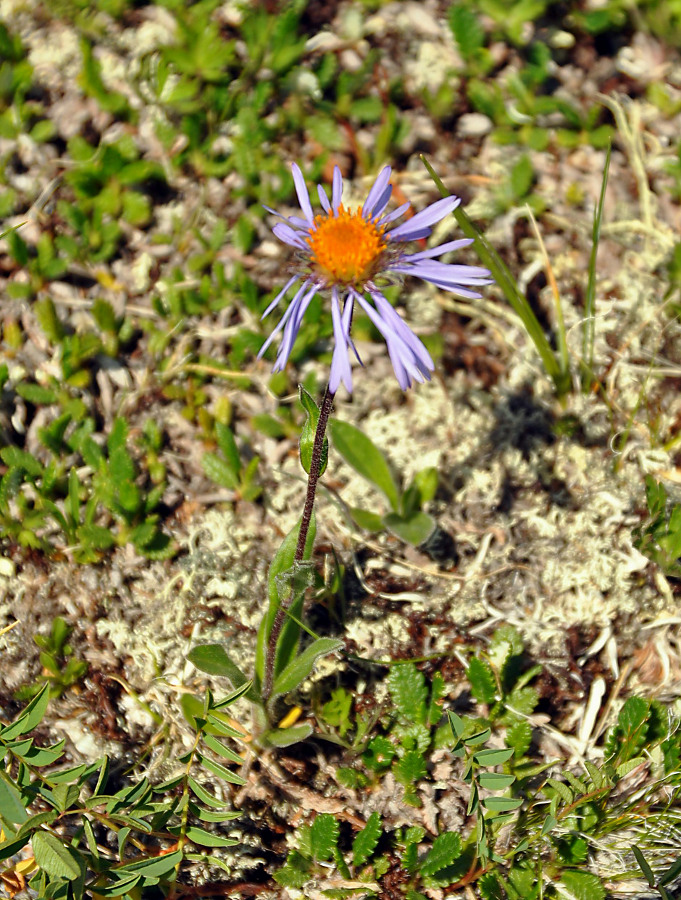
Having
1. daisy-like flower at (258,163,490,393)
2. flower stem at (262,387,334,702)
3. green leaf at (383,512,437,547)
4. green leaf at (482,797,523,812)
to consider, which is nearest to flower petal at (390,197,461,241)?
daisy-like flower at (258,163,490,393)

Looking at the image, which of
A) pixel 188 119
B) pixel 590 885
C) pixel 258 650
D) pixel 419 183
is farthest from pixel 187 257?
pixel 590 885

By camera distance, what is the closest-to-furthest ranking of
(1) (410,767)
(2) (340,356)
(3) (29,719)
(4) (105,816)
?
(2) (340,356) → (3) (29,719) → (4) (105,816) → (1) (410,767)

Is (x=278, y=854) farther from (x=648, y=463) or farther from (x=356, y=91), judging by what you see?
(x=356, y=91)

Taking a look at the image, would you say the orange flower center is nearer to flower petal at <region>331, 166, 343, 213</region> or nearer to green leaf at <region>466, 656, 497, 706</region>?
flower petal at <region>331, 166, 343, 213</region>

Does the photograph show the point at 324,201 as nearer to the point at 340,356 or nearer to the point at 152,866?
the point at 340,356

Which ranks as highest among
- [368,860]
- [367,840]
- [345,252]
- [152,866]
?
[345,252]

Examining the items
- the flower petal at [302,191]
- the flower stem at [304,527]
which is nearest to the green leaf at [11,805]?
the flower stem at [304,527]

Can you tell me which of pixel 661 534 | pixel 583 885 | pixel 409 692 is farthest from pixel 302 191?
pixel 583 885

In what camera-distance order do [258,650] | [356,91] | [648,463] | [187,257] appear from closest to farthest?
[258,650]
[648,463]
[187,257]
[356,91]
